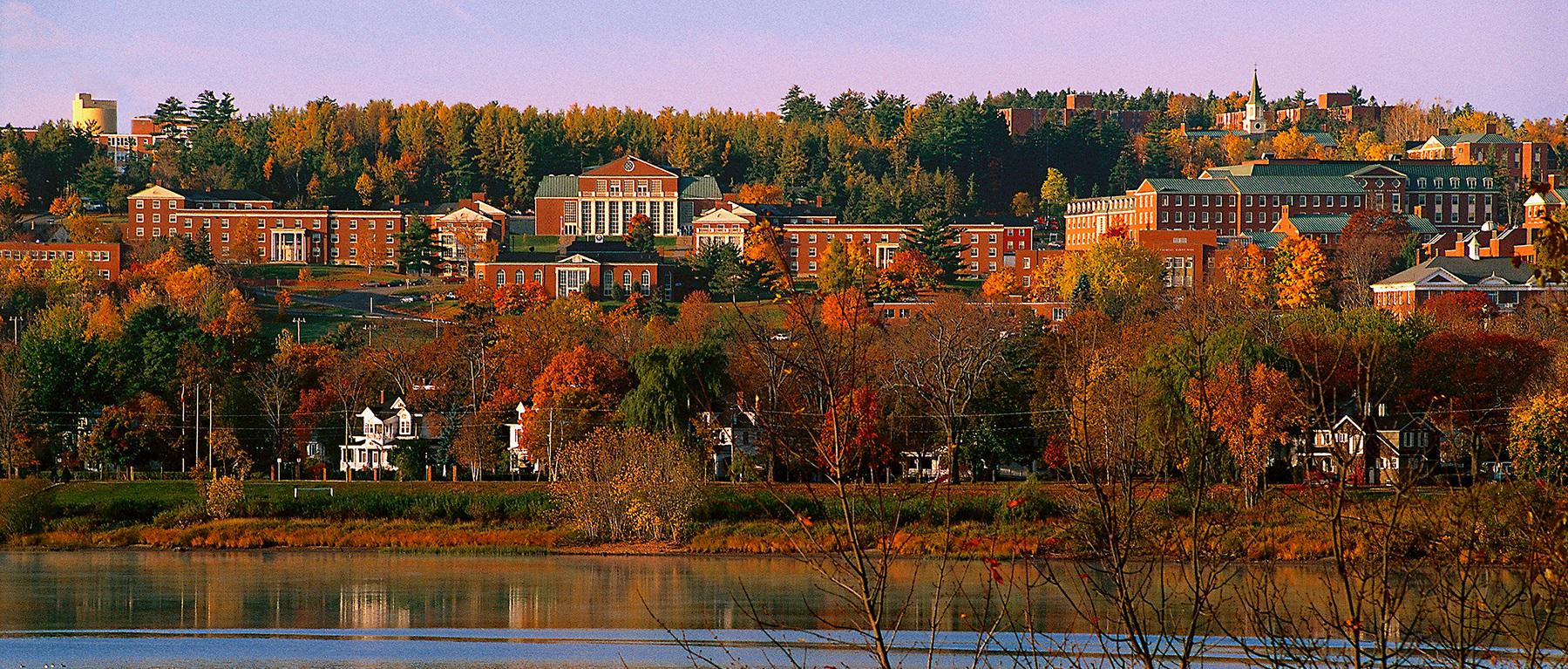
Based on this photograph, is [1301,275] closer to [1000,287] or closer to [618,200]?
[1000,287]

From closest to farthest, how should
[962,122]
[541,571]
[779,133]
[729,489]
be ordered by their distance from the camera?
1. [541,571]
2. [729,489]
3. [962,122]
4. [779,133]

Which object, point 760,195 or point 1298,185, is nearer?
point 1298,185

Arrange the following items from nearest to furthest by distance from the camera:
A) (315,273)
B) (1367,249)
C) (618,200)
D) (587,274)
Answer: (587,274)
(1367,249)
(315,273)
(618,200)

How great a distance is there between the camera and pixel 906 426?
53.8 m

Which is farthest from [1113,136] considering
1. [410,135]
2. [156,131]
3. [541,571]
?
[541,571]

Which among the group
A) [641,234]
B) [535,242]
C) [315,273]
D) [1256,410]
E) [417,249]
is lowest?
[1256,410]

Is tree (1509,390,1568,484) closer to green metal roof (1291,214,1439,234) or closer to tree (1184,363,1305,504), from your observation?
tree (1184,363,1305,504)

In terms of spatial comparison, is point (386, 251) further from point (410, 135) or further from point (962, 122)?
point (962, 122)

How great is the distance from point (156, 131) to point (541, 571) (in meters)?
151

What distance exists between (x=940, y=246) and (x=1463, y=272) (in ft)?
97.7

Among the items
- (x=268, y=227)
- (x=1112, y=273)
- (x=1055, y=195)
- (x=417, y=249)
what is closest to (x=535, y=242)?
(x=417, y=249)

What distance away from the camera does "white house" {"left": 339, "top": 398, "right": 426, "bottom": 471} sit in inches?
2431

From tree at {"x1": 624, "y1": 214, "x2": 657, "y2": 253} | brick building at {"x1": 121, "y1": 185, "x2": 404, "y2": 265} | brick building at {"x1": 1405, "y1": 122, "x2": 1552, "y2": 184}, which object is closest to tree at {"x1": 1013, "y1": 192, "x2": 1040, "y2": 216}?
tree at {"x1": 624, "y1": 214, "x2": 657, "y2": 253}

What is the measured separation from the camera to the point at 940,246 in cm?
11600
